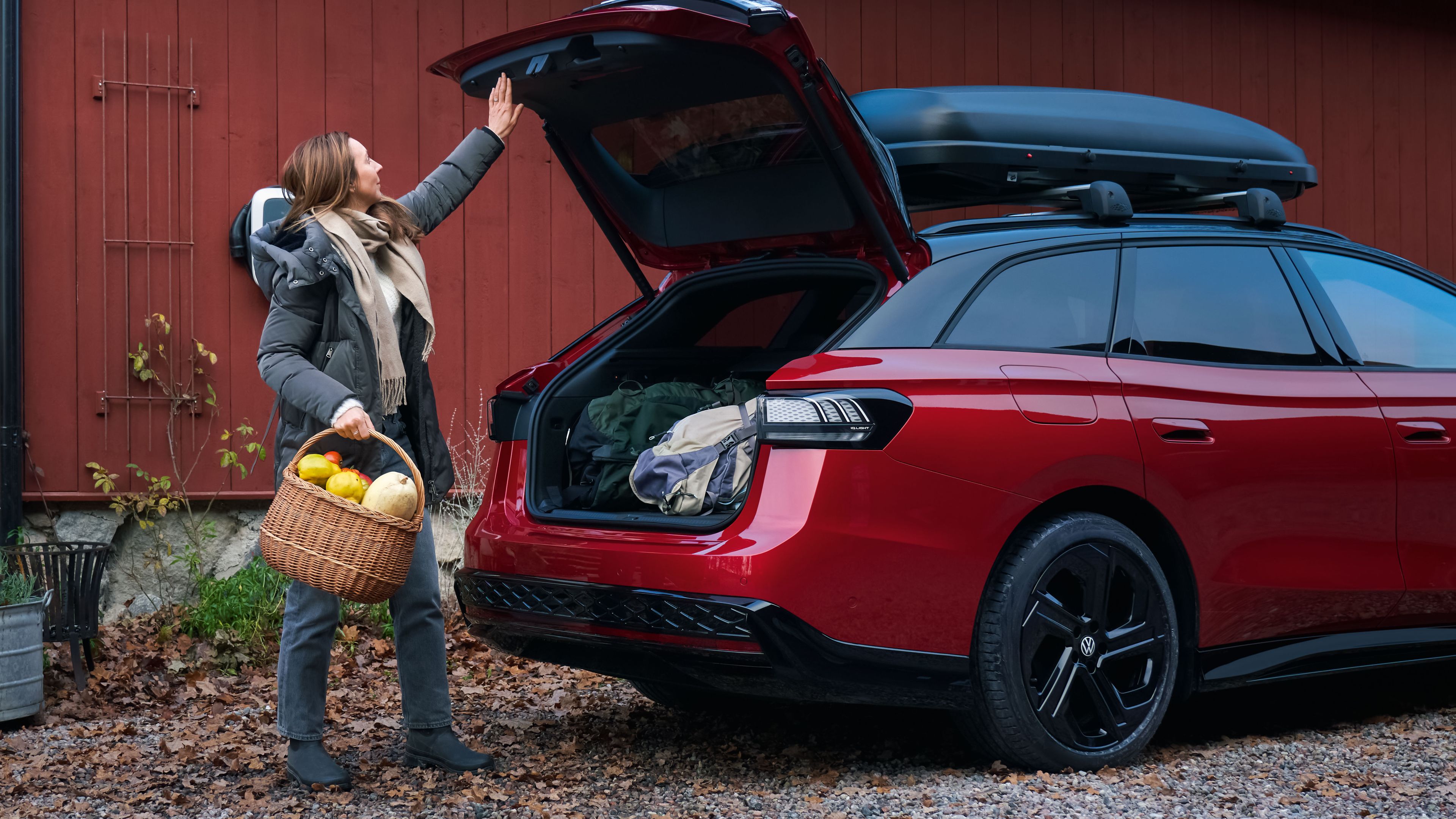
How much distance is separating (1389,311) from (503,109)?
294 centimetres

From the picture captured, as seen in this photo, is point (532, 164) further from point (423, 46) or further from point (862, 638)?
point (862, 638)

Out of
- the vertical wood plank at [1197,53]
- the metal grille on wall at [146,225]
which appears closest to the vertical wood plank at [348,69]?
the metal grille on wall at [146,225]

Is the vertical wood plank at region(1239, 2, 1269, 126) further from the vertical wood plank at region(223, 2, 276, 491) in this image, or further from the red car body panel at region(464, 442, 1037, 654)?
the red car body panel at region(464, 442, 1037, 654)

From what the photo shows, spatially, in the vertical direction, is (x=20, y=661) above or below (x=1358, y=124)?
below

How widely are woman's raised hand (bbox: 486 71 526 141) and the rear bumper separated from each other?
133 centimetres

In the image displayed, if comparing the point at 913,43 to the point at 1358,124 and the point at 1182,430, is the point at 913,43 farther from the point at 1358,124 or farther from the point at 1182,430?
the point at 1182,430

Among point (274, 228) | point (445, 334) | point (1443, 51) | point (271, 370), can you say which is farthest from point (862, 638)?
point (1443, 51)

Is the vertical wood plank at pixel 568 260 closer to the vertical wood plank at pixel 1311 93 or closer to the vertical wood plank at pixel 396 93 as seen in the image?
the vertical wood plank at pixel 396 93

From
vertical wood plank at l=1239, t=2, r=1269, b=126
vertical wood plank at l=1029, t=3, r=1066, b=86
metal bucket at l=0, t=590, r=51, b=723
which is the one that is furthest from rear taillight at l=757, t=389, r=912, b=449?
vertical wood plank at l=1239, t=2, r=1269, b=126

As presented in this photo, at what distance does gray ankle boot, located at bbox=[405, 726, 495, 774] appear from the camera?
156 inches

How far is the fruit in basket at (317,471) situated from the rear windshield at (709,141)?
142cm

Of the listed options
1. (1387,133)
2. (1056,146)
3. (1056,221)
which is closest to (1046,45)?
(1387,133)

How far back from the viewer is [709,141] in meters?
4.12

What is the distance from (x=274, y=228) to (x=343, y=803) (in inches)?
62.4
